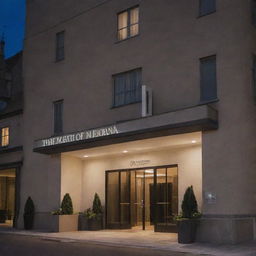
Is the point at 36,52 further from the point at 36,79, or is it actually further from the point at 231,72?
the point at 231,72

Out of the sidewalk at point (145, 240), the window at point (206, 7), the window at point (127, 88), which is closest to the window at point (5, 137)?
the sidewalk at point (145, 240)

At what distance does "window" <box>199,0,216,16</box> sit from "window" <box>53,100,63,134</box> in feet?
31.3

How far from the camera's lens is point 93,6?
80.1 ft

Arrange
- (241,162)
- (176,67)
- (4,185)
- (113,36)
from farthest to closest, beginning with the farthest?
(4,185)
(113,36)
(176,67)
(241,162)

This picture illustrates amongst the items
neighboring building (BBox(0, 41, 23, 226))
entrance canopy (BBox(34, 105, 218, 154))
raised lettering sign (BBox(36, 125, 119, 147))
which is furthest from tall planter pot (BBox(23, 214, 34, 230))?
entrance canopy (BBox(34, 105, 218, 154))

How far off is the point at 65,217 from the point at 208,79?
1007 cm

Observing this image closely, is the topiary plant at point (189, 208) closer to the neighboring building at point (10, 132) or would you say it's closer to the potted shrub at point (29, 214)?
the potted shrub at point (29, 214)

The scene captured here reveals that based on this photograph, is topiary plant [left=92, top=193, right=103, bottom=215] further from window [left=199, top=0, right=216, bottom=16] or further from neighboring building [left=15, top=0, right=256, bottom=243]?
window [left=199, top=0, right=216, bottom=16]

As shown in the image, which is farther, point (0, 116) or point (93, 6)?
point (0, 116)

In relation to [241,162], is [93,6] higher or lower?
higher

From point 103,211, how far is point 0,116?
10281 mm

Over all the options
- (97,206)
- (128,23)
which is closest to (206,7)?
(128,23)

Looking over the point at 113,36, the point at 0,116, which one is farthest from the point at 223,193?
the point at 0,116

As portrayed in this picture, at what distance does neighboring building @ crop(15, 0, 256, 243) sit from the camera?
1780 centimetres
